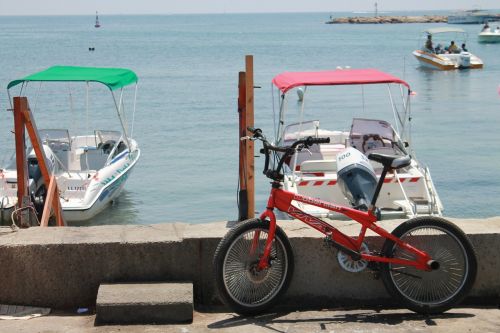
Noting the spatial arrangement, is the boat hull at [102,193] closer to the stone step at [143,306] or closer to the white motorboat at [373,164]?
the white motorboat at [373,164]

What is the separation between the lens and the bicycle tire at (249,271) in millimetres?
5445

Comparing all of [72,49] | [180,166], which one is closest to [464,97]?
[180,166]

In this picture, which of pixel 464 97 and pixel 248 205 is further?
pixel 464 97

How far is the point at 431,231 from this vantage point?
219 inches

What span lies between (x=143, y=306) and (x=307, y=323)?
107 cm

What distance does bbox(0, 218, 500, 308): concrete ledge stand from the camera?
566cm

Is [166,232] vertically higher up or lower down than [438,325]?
higher up

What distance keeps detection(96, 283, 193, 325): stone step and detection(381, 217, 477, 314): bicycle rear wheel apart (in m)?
1.35

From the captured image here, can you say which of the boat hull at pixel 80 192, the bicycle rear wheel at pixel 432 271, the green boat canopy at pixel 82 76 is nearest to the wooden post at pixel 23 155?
the bicycle rear wheel at pixel 432 271

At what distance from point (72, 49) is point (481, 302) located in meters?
79.7

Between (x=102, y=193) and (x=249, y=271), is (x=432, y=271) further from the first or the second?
(x=102, y=193)

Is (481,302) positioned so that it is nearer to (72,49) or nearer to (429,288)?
(429,288)

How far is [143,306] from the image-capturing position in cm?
539

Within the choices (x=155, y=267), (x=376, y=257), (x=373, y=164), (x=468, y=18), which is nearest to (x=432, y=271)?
(x=376, y=257)
